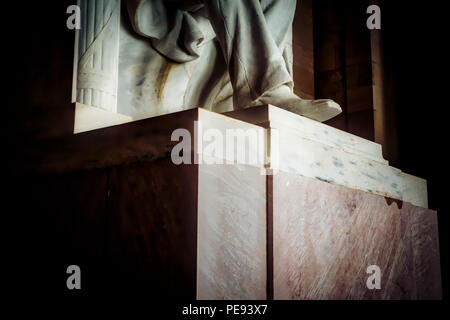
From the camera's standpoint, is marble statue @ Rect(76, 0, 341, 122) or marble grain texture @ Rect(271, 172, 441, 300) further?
marble statue @ Rect(76, 0, 341, 122)

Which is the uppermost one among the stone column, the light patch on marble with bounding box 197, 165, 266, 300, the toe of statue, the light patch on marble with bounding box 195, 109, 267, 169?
the stone column

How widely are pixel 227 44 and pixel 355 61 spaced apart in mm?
1781

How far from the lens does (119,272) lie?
1.92 meters

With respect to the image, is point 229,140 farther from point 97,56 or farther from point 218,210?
point 97,56

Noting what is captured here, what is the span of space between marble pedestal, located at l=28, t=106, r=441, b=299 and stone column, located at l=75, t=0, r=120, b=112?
9.1 inches

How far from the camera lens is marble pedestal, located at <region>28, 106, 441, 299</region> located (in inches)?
71.8

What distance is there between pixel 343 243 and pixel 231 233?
0.60m

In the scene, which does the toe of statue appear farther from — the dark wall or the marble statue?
the dark wall

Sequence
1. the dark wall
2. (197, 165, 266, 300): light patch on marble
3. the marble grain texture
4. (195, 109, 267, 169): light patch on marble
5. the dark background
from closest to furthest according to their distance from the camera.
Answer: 1. (197, 165, 266, 300): light patch on marble
2. (195, 109, 267, 169): light patch on marble
3. the marble grain texture
4. the dark background
5. the dark wall

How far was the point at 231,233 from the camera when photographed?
187 cm

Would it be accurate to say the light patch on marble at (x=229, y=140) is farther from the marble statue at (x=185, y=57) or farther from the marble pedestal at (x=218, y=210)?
the marble statue at (x=185, y=57)

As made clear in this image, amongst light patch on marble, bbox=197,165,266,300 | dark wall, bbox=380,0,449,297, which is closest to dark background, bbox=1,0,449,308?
light patch on marble, bbox=197,165,266,300

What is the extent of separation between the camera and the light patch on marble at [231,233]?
5.86 feet
